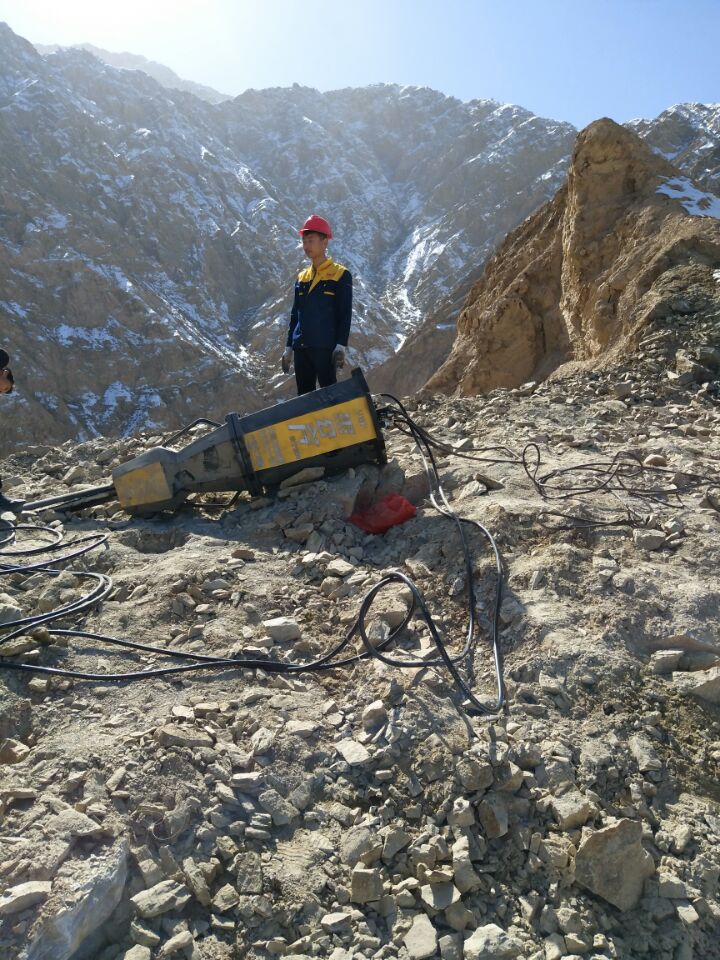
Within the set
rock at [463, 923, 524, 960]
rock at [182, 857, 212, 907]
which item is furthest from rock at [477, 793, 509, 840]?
rock at [182, 857, 212, 907]

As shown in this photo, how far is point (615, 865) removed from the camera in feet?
5.74

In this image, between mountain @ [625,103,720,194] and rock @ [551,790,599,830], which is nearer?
rock @ [551,790,599,830]

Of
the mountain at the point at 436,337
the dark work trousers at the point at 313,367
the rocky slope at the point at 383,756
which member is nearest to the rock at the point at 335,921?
the rocky slope at the point at 383,756

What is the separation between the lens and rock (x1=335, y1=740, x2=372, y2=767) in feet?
6.93

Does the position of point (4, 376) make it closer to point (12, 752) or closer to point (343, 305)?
point (343, 305)

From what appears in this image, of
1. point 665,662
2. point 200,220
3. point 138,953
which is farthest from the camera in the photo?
point 200,220

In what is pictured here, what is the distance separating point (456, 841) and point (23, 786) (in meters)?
1.31

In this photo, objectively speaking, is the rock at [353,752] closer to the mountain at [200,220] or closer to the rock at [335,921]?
the rock at [335,921]

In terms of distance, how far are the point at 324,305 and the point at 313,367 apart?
47 centimetres

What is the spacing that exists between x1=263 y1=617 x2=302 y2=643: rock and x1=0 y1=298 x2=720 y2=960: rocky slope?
0.05 ft

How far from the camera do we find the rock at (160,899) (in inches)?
65.2

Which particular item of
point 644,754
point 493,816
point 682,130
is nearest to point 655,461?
point 644,754

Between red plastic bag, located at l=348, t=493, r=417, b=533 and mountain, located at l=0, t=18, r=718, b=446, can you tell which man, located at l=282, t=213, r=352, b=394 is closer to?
red plastic bag, located at l=348, t=493, r=417, b=533

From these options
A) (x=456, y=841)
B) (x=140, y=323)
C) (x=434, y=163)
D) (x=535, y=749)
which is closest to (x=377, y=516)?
(x=535, y=749)
